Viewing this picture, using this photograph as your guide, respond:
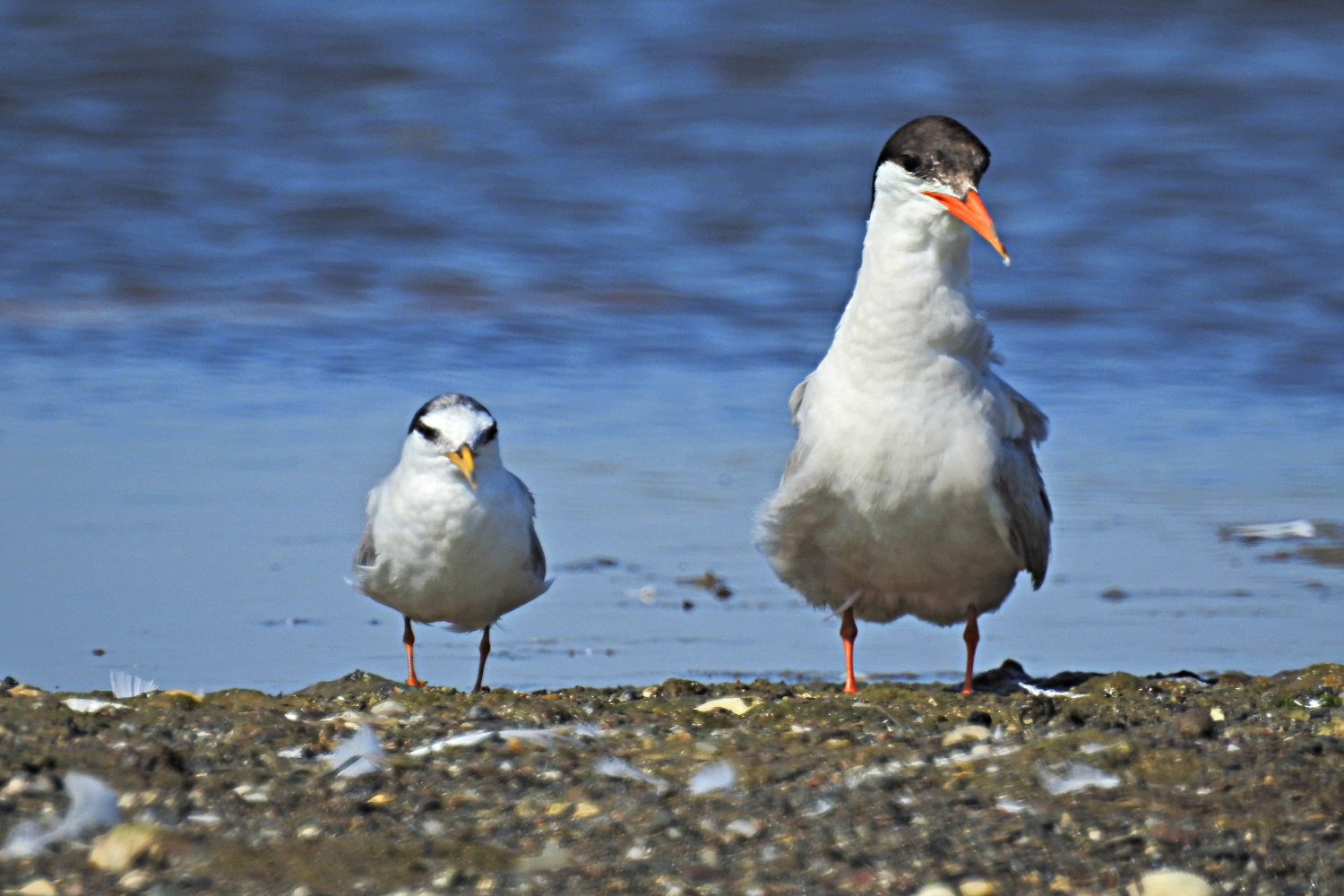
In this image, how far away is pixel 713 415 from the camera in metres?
8.24

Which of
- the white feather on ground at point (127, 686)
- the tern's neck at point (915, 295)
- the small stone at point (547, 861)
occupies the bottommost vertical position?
the white feather on ground at point (127, 686)

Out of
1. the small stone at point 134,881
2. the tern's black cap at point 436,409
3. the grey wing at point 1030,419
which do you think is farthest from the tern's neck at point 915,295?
the small stone at point 134,881

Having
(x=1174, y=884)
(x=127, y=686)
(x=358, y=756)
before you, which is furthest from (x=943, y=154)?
(x=127, y=686)

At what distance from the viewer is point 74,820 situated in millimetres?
3344

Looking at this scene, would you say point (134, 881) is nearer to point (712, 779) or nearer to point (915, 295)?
point (712, 779)

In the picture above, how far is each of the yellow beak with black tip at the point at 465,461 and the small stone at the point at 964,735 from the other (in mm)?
1937

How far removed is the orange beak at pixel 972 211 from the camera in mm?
4785

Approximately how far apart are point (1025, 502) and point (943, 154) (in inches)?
37.6

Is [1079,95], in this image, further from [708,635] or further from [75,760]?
[75,760]

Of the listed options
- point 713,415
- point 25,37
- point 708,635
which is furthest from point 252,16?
point 708,635

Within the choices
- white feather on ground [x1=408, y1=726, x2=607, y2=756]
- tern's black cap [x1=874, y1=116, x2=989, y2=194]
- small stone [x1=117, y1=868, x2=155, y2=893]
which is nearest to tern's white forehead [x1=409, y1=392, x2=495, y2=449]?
tern's black cap [x1=874, y1=116, x2=989, y2=194]

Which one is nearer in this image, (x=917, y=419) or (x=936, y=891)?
(x=936, y=891)

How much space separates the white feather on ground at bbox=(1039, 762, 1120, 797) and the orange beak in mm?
1499

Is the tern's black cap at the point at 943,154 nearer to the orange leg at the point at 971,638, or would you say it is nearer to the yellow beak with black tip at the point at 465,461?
the orange leg at the point at 971,638
